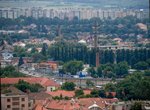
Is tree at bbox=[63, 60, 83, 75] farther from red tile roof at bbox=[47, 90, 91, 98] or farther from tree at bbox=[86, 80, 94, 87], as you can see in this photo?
red tile roof at bbox=[47, 90, 91, 98]

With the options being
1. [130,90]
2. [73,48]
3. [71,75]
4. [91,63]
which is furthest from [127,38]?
[130,90]

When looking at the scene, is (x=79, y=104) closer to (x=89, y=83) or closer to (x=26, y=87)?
(x=26, y=87)

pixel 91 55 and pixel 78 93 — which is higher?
pixel 91 55

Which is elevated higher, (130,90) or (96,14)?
(96,14)

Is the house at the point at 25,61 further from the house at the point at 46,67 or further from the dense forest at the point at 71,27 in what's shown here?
the dense forest at the point at 71,27

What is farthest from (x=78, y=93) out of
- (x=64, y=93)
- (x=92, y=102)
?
(x=92, y=102)

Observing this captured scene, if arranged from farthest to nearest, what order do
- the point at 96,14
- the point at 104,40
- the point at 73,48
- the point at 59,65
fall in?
the point at 96,14, the point at 104,40, the point at 73,48, the point at 59,65

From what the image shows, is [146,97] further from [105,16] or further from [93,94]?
[105,16]
